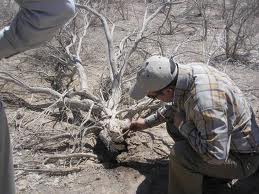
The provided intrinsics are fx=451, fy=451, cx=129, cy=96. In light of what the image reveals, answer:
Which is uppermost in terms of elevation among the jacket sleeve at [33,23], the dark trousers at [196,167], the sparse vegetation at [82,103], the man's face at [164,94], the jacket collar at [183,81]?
the jacket sleeve at [33,23]

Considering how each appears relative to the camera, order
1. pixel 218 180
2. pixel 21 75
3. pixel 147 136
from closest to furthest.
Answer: pixel 218 180 → pixel 147 136 → pixel 21 75

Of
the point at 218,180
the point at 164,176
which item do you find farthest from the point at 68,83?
the point at 218,180

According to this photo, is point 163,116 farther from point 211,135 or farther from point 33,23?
point 33,23

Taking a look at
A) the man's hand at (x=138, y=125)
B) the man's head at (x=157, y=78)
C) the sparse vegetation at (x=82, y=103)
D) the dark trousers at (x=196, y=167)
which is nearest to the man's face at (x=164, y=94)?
the man's head at (x=157, y=78)

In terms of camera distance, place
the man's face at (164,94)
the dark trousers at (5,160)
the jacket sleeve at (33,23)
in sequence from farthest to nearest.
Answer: the man's face at (164,94)
the dark trousers at (5,160)
the jacket sleeve at (33,23)

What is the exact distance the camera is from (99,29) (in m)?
6.59

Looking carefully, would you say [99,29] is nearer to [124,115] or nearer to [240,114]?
[124,115]

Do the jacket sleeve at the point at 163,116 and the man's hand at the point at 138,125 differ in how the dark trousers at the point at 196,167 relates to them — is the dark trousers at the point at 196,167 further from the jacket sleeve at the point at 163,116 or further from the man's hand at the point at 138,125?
the man's hand at the point at 138,125

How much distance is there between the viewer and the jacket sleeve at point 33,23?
1379mm

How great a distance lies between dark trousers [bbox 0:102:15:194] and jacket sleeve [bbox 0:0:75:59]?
1.05ft

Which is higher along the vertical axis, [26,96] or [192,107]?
[192,107]

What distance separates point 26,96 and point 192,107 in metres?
2.36

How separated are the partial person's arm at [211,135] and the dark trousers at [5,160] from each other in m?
1.09

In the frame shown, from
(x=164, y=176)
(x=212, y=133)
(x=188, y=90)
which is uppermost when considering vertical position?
(x=188, y=90)
